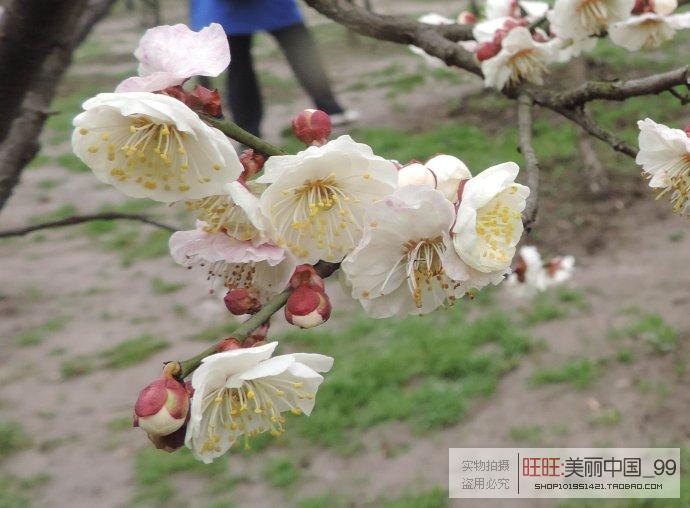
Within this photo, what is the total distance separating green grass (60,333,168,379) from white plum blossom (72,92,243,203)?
3278 millimetres

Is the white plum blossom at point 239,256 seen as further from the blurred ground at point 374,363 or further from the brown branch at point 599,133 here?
the blurred ground at point 374,363

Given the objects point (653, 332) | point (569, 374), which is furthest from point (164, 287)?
point (653, 332)

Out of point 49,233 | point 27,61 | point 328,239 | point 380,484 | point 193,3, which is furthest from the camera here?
point 49,233

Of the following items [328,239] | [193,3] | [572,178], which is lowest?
[572,178]

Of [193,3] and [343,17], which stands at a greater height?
[343,17]

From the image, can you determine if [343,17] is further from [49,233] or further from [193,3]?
[49,233]

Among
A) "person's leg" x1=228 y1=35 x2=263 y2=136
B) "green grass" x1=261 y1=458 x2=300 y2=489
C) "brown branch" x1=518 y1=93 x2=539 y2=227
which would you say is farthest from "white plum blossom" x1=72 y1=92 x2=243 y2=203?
"person's leg" x1=228 y1=35 x2=263 y2=136

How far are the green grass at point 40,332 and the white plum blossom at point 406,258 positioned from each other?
3881mm

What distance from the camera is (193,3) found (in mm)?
5027

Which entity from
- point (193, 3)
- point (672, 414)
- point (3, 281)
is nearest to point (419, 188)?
point (672, 414)

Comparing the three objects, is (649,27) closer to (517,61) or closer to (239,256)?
(517,61)

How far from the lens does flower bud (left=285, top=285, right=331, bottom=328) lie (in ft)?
3.15

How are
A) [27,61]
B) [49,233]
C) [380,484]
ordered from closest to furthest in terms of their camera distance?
1. [27,61]
2. [380,484]
3. [49,233]

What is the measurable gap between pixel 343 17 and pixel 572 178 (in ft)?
14.3
